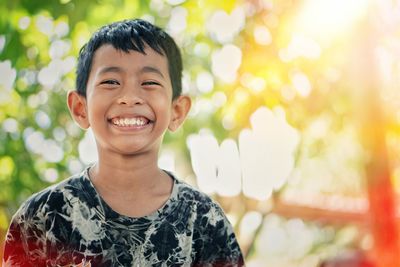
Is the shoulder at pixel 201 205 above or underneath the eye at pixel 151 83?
underneath

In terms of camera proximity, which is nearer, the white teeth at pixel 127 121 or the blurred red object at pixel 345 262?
the white teeth at pixel 127 121

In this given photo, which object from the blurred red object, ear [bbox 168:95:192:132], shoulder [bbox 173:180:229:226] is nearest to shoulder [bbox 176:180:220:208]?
shoulder [bbox 173:180:229:226]

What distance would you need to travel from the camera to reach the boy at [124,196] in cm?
125

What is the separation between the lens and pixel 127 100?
1280 millimetres

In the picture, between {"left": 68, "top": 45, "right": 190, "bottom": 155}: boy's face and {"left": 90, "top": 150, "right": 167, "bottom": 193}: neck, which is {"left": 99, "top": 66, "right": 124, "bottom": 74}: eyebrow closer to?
{"left": 68, "top": 45, "right": 190, "bottom": 155}: boy's face

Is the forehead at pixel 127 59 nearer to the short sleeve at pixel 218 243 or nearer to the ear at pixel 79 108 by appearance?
the ear at pixel 79 108

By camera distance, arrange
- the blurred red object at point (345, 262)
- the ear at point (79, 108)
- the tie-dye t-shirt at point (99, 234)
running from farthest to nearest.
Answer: the blurred red object at point (345, 262)
the ear at point (79, 108)
the tie-dye t-shirt at point (99, 234)

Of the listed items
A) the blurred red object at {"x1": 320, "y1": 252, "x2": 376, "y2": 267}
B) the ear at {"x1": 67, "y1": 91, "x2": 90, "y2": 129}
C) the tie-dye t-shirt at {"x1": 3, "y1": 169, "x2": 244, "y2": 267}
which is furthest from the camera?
the blurred red object at {"x1": 320, "y1": 252, "x2": 376, "y2": 267}

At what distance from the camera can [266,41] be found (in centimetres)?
270

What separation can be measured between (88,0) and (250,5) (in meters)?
0.76

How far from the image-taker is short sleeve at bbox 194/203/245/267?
131cm

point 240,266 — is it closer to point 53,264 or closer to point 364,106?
point 53,264

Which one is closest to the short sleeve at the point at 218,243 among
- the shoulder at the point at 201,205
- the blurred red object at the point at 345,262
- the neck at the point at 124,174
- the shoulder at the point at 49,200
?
the shoulder at the point at 201,205

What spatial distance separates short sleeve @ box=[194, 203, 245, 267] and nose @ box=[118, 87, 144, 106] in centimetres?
24
